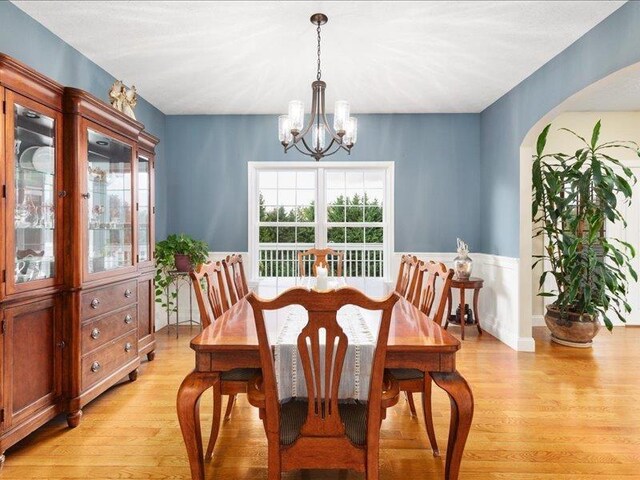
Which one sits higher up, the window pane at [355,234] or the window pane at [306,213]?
the window pane at [306,213]

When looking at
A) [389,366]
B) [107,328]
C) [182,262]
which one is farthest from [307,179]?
[389,366]

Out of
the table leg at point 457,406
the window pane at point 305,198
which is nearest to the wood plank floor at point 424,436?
the table leg at point 457,406

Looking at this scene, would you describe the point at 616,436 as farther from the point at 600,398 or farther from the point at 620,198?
the point at 620,198

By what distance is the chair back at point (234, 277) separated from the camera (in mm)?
2733

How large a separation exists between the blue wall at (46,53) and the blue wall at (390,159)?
960 millimetres

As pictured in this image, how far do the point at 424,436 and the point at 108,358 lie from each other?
2220 millimetres

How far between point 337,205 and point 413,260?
96.4 inches

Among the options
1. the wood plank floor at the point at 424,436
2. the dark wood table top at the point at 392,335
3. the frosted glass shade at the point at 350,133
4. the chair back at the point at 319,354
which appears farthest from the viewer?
the frosted glass shade at the point at 350,133

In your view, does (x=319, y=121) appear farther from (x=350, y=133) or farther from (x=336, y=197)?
(x=336, y=197)

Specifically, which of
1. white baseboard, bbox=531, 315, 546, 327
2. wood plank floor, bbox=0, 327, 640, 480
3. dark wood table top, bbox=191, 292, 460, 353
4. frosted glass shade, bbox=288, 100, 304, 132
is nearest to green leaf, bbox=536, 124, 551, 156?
white baseboard, bbox=531, 315, 546, 327

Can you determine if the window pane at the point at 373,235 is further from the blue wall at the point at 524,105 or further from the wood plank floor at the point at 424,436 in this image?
the wood plank floor at the point at 424,436

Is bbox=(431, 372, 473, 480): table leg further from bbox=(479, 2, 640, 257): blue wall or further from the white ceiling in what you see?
the white ceiling

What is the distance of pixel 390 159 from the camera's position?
16.4 feet

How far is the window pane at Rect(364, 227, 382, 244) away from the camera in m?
5.16
